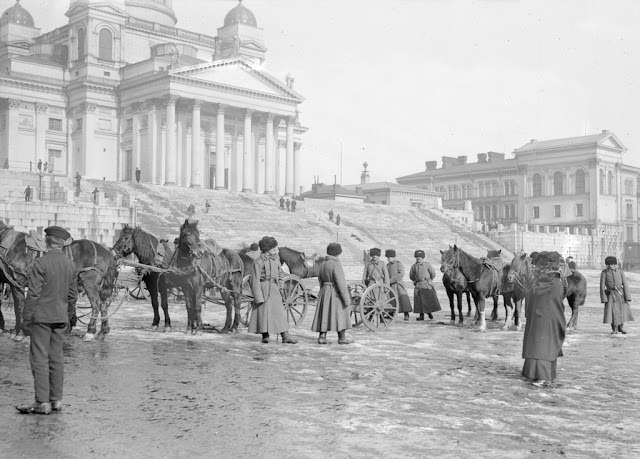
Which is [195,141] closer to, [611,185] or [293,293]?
[293,293]

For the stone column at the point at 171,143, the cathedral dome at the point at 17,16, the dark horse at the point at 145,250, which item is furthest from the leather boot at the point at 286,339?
the cathedral dome at the point at 17,16

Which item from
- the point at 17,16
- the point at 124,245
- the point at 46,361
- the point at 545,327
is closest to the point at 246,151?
the point at 17,16

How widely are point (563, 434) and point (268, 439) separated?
2581 millimetres

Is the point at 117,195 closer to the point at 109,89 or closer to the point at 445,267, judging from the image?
the point at 109,89

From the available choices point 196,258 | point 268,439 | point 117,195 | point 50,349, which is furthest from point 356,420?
point 117,195

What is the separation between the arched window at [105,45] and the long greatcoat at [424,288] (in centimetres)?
4983

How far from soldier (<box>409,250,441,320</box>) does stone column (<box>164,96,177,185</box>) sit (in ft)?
132

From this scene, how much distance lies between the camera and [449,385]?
8.98 metres

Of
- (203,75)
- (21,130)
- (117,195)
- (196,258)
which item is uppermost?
(203,75)

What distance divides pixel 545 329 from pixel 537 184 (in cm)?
8094

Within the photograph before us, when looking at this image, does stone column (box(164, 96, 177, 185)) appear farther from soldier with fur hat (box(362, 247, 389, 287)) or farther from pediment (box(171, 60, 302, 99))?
soldier with fur hat (box(362, 247, 389, 287))

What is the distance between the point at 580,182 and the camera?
83.1 metres

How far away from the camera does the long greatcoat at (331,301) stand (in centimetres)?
1216

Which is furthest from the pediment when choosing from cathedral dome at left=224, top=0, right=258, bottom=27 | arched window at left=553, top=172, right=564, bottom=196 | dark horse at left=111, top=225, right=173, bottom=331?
dark horse at left=111, top=225, right=173, bottom=331
